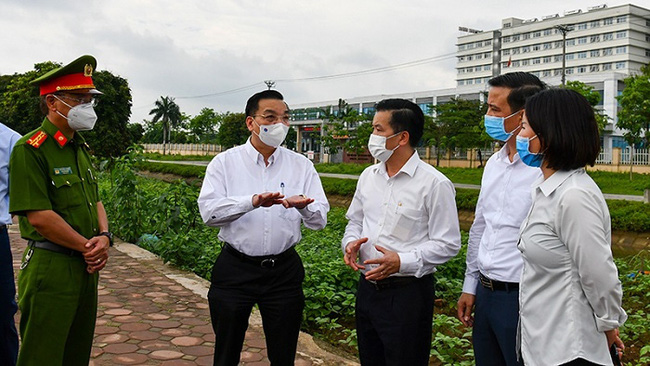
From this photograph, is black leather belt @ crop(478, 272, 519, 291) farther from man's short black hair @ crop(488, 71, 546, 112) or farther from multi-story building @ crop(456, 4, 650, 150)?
multi-story building @ crop(456, 4, 650, 150)

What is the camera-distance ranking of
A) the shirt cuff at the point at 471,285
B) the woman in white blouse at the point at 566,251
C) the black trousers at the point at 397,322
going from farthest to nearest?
the shirt cuff at the point at 471,285
the black trousers at the point at 397,322
the woman in white blouse at the point at 566,251

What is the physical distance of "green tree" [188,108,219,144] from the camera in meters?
59.1

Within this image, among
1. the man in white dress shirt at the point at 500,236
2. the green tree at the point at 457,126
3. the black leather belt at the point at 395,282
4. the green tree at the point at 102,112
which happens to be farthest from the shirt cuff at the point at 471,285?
the green tree at the point at 457,126

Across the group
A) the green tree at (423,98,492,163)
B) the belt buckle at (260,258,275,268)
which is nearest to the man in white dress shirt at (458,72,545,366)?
the belt buckle at (260,258,275,268)

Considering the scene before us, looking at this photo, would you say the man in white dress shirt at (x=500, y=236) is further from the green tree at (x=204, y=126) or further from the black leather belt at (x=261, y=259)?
the green tree at (x=204, y=126)

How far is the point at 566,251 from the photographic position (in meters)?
1.91

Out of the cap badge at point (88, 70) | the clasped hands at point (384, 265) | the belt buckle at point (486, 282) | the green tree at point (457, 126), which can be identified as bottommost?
the belt buckle at point (486, 282)

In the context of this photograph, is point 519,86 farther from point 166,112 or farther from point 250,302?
point 166,112

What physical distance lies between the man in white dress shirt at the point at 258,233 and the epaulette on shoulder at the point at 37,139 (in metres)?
0.78

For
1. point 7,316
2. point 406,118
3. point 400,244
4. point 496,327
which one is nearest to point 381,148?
point 406,118

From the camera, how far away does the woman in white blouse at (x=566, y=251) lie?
1852mm

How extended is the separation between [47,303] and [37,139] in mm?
738

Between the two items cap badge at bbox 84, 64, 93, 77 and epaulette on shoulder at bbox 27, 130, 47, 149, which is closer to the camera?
epaulette on shoulder at bbox 27, 130, 47, 149

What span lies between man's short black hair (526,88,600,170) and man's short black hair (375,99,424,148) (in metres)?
0.87
